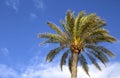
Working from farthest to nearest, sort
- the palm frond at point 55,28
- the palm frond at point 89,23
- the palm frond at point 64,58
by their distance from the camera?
the palm frond at point 64,58 → the palm frond at point 55,28 → the palm frond at point 89,23

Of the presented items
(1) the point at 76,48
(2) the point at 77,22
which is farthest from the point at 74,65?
(2) the point at 77,22

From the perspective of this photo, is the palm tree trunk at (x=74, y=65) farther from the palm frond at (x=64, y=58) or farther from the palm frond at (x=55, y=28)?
the palm frond at (x=55, y=28)

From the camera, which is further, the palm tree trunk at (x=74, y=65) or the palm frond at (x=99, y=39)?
the palm frond at (x=99, y=39)

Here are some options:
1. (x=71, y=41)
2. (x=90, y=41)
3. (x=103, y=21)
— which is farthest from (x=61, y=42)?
(x=103, y=21)

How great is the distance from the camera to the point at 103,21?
30250mm

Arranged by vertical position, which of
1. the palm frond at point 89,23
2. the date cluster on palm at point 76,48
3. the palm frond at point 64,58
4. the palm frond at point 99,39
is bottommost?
the palm frond at point 64,58

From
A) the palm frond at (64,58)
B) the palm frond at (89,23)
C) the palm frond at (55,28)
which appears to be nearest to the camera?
the palm frond at (89,23)

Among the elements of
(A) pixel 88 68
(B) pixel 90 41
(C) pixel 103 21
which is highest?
(C) pixel 103 21

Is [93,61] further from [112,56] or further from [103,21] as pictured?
[103,21]

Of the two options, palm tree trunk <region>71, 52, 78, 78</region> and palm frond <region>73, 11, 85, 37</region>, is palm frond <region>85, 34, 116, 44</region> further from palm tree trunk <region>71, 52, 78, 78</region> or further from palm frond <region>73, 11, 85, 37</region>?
palm tree trunk <region>71, 52, 78, 78</region>

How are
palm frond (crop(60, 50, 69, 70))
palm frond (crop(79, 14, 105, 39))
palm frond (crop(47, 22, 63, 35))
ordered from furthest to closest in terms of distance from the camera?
palm frond (crop(60, 50, 69, 70))
palm frond (crop(47, 22, 63, 35))
palm frond (crop(79, 14, 105, 39))

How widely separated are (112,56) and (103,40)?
6.91 feet

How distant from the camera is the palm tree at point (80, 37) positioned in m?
29.0

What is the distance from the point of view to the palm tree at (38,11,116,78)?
1144 inches
